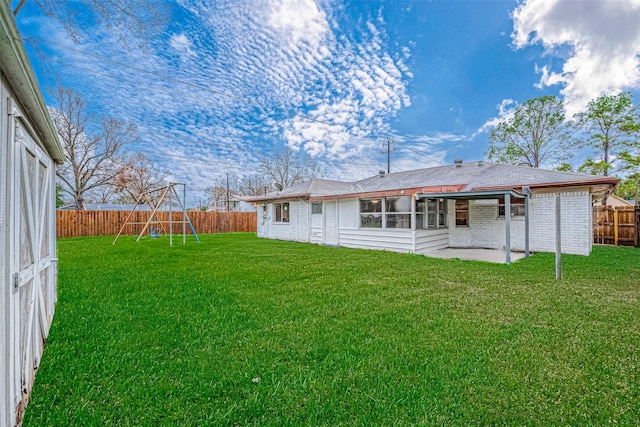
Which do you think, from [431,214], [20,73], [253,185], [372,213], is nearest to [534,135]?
[431,214]

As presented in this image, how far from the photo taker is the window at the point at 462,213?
11211 mm

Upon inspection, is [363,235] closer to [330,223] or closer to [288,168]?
[330,223]

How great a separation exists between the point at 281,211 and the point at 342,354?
13508mm

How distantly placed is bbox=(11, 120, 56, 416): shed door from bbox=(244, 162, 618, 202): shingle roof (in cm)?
914

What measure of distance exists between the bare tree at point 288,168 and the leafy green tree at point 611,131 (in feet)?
72.2

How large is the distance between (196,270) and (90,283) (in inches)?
78.5

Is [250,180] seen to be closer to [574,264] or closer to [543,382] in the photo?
[574,264]

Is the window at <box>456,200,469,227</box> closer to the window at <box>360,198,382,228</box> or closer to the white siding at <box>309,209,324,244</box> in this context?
the window at <box>360,198,382,228</box>

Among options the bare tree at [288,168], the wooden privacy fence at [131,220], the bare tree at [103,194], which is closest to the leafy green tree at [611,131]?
the bare tree at [288,168]

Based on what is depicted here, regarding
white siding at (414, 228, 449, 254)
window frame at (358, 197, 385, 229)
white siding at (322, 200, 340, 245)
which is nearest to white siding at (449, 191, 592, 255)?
white siding at (414, 228, 449, 254)

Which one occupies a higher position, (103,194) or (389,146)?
(389,146)

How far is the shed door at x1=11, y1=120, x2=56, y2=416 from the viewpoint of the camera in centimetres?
191

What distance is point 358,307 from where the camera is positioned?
13.7ft

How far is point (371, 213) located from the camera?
1127cm
